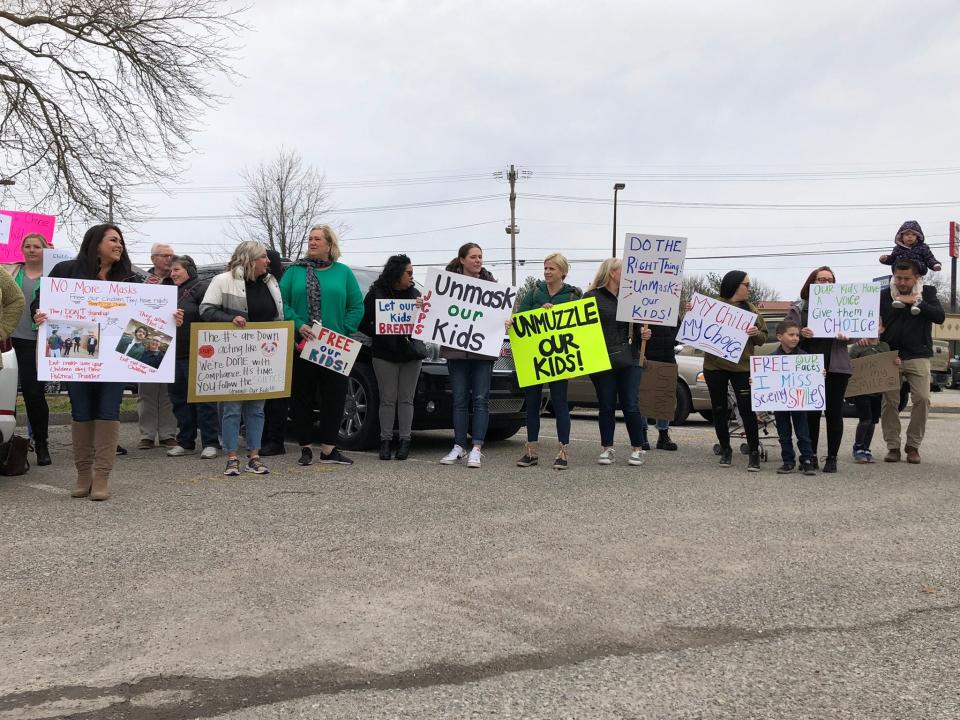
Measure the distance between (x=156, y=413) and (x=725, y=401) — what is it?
557cm

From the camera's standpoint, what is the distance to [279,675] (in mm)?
3078

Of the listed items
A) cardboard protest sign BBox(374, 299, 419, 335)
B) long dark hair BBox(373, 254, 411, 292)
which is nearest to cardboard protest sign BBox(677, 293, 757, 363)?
cardboard protest sign BBox(374, 299, 419, 335)

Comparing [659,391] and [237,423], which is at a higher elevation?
[659,391]

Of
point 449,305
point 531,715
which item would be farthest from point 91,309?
point 531,715

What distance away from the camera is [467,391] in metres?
8.14

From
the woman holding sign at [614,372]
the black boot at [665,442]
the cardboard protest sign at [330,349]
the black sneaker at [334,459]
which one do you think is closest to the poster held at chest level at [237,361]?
the cardboard protest sign at [330,349]

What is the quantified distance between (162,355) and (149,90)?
14.8 meters

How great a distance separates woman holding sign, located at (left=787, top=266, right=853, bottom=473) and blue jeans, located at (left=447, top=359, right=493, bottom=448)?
2.92 metres

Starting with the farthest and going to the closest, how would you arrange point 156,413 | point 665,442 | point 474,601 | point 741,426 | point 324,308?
point 741,426
point 665,442
point 156,413
point 324,308
point 474,601

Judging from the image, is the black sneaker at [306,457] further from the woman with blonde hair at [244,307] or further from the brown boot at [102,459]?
the brown boot at [102,459]

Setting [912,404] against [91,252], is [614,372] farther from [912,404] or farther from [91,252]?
[91,252]

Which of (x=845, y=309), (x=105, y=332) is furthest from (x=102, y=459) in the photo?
(x=845, y=309)

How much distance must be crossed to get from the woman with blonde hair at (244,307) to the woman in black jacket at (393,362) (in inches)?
37.0

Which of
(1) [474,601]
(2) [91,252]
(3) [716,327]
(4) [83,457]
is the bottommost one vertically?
(1) [474,601]
